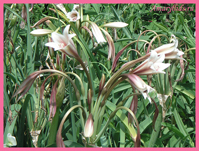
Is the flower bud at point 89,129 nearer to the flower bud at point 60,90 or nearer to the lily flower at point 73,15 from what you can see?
the flower bud at point 60,90

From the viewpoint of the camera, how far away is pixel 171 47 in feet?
2.21

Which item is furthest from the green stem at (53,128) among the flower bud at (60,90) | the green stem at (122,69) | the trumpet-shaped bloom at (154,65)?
the trumpet-shaped bloom at (154,65)

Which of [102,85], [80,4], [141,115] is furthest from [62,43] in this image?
[141,115]

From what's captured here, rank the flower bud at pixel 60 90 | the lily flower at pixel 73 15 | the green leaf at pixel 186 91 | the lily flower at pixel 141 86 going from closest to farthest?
the lily flower at pixel 141 86 → the flower bud at pixel 60 90 → the lily flower at pixel 73 15 → the green leaf at pixel 186 91

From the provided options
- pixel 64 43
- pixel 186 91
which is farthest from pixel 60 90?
pixel 186 91

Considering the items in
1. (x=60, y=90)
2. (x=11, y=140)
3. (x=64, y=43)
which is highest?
(x=64, y=43)

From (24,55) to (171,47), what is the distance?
0.89 meters

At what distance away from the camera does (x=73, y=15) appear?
3.15 ft

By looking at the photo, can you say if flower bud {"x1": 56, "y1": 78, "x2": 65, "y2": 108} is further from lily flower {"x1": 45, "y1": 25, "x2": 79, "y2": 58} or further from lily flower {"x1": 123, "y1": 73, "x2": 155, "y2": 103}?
lily flower {"x1": 123, "y1": 73, "x2": 155, "y2": 103}

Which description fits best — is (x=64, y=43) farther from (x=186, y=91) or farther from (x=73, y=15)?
(x=186, y=91)

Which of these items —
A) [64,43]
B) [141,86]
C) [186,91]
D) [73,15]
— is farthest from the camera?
[186,91]

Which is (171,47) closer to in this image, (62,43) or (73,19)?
(62,43)

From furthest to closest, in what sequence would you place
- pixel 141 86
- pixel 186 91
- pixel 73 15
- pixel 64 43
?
pixel 186 91, pixel 73 15, pixel 64 43, pixel 141 86

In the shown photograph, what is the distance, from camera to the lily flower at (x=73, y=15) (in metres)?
0.92
